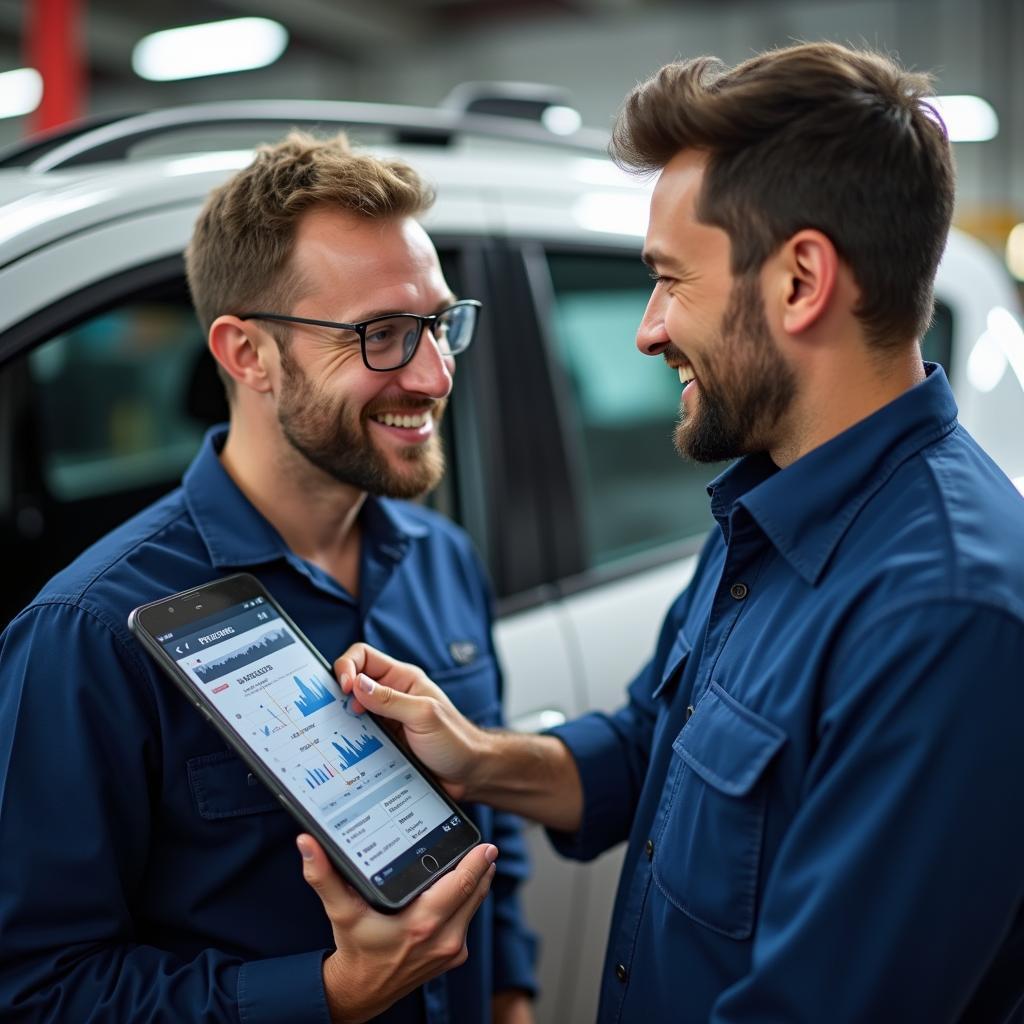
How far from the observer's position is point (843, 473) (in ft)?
3.71

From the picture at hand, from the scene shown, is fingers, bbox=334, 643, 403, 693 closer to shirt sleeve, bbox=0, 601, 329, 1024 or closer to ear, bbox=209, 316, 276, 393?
shirt sleeve, bbox=0, 601, 329, 1024

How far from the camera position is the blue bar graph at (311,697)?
4.34 ft

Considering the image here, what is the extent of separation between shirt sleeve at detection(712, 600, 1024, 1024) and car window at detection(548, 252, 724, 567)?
1.29 meters

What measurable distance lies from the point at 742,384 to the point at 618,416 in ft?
4.29

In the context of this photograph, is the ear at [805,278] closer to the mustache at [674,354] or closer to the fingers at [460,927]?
the mustache at [674,354]

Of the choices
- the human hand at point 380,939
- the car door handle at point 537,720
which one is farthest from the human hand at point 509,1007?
the human hand at point 380,939

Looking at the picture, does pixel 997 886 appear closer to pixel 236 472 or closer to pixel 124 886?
pixel 124 886

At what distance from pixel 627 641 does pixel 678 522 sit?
1.63 ft

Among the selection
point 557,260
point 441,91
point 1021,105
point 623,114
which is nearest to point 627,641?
point 557,260

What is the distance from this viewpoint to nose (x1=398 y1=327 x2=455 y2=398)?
1.55 meters

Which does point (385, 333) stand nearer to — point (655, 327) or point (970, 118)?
point (655, 327)

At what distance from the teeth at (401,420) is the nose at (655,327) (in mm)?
411

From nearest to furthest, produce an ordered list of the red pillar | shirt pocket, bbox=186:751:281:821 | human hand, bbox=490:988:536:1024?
1. shirt pocket, bbox=186:751:281:821
2. human hand, bbox=490:988:536:1024
3. the red pillar

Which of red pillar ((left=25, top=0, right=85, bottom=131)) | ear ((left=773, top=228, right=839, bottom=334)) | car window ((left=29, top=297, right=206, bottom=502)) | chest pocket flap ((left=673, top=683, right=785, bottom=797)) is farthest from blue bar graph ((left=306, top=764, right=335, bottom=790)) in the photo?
red pillar ((left=25, top=0, right=85, bottom=131))
